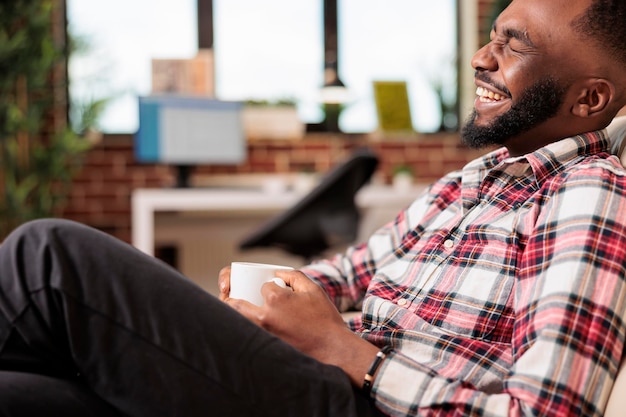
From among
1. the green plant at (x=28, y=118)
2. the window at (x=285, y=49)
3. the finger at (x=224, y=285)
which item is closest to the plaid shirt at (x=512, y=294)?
the finger at (x=224, y=285)

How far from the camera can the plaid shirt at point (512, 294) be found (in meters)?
0.87

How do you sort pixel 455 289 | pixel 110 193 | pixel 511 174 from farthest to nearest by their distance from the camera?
1. pixel 110 193
2. pixel 511 174
3. pixel 455 289

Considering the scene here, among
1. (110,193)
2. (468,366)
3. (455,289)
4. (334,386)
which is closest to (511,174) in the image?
(455,289)

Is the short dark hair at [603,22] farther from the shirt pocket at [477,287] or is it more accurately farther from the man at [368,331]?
the shirt pocket at [477,287]

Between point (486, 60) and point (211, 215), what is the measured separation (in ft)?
8.95

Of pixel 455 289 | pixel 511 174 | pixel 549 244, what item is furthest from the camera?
pixel 511 174

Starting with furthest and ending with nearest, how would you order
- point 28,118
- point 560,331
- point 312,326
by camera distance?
point 28,118
point 312,326
point 560,331

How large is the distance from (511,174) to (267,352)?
52 cm

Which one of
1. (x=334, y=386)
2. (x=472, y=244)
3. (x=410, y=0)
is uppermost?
Result: (x=410, y=0)

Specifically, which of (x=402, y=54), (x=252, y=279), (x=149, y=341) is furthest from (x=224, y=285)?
(x=402, y=54)

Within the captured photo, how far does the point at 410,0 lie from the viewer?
4.52 metres

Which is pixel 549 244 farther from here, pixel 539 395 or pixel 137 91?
pixel 137 91

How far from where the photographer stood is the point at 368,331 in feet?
3.75

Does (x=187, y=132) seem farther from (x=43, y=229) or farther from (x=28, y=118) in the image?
(x=43, y=229)
